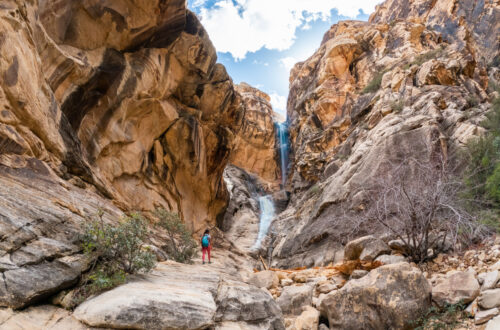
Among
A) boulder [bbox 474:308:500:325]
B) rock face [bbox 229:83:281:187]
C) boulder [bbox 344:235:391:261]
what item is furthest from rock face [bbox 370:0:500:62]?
boulder [bbox 474:308:500:325]

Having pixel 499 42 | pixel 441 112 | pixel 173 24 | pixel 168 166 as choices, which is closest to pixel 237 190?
pixel 168 166

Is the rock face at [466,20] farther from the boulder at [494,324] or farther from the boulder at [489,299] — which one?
the boulder at [494,324]

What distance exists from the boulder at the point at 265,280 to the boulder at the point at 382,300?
289cm

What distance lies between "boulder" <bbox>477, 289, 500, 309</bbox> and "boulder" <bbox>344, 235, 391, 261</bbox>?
3.98 metres

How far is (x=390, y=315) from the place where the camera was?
4.95 m

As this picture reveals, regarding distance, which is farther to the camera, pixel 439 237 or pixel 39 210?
pixel 439 237

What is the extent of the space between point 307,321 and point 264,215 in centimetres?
2698

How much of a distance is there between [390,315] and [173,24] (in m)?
17.0

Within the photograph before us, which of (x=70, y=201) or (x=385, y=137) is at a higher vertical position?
(x=385, y=137)

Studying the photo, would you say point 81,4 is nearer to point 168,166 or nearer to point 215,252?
point 168,166

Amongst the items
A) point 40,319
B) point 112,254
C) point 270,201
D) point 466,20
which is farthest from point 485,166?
point 466,20

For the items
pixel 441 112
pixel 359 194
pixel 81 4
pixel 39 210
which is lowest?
pixel 39 210

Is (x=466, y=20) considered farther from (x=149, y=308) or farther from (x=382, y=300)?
(x=149, y=308)

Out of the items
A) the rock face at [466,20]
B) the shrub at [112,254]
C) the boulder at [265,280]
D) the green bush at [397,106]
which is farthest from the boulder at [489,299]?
the rock face at [466,20]
